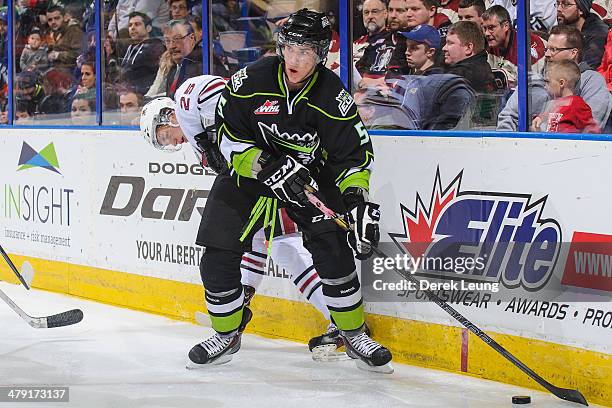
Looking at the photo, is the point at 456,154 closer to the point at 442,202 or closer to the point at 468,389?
the point at 442,202

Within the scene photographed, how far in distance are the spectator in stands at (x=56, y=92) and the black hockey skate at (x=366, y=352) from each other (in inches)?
104

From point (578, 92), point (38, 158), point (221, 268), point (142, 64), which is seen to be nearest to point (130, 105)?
point (142, 64)

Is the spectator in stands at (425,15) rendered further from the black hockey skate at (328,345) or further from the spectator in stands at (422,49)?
the black hockey skate at (328,345)

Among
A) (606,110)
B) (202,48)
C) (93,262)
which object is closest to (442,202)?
(606,110)

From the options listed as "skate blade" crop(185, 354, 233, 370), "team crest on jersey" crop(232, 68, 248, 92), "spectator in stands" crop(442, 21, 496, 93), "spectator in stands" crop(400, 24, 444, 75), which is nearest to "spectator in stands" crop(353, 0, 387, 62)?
"spectator in stands" crop(400, 24, 444, 75)

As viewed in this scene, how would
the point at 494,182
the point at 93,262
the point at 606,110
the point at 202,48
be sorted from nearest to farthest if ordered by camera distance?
1. the point at 606,110
2. the point at 494,182
3. the point at 202,48
4. the point at 93,262

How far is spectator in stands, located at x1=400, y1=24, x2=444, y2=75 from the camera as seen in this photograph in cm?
422

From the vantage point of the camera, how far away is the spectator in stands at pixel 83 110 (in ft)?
19.4

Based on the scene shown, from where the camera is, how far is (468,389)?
3764mm

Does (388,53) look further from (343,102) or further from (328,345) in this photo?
(328,345)

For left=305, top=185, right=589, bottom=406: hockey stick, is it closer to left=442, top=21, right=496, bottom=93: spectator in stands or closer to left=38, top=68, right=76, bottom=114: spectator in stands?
left=442, top=21, right=496, bottom=93: spectator in stands

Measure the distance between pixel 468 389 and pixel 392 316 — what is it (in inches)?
23.1

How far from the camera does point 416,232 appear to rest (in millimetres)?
4176

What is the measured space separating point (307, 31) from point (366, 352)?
1.11m
